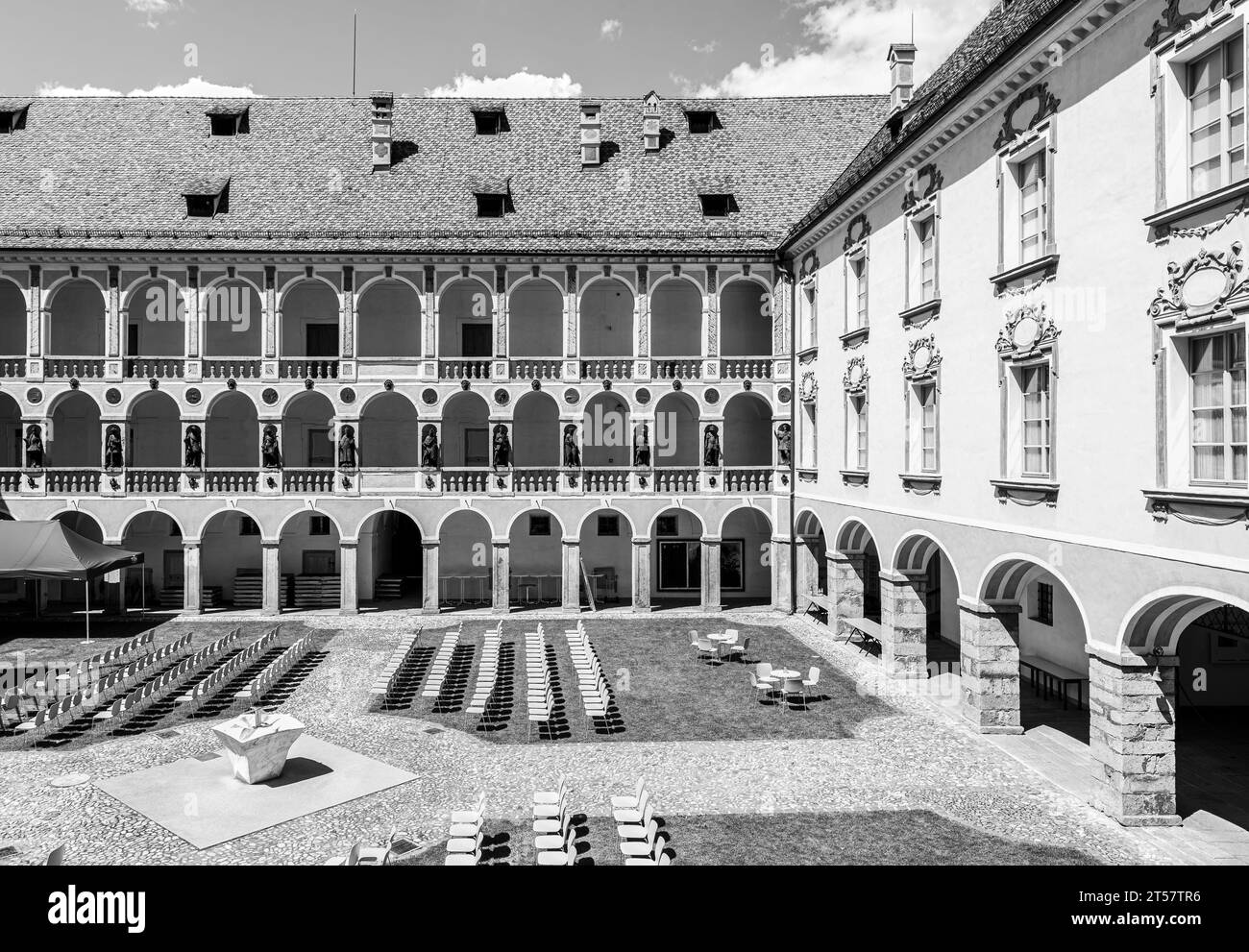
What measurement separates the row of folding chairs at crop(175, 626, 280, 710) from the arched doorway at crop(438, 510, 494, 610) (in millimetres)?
8275

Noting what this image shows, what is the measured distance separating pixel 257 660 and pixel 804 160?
26.8 m

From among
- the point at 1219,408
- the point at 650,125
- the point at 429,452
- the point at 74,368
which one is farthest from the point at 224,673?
the point at 650,125

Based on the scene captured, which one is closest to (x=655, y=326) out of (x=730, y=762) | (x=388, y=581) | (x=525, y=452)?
(x=525, y=452)

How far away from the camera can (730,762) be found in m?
14.8

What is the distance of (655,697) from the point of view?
18859 millimetres

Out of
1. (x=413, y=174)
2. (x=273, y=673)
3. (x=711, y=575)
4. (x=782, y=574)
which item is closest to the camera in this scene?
(x=273, y=673)

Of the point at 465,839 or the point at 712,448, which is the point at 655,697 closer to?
the point at 465,839

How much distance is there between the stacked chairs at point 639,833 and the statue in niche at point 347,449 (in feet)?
63.8

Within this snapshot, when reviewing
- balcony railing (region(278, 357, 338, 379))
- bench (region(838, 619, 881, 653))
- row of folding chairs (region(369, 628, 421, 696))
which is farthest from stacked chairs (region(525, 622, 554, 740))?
balcony railing (region(278, 357, 338, 379))

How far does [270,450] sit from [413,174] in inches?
474

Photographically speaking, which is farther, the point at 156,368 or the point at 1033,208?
the point at 156,368

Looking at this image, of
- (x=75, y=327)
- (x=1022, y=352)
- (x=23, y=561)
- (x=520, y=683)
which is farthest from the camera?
(x=75, y=327)

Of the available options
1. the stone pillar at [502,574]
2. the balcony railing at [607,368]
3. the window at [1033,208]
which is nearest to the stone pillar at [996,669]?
the window at [1033,208]
